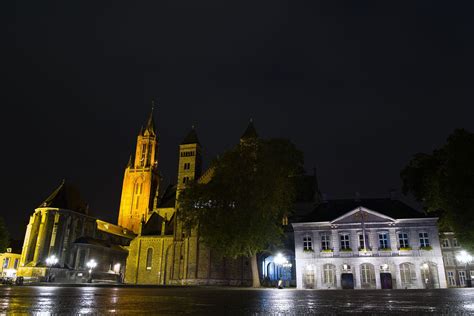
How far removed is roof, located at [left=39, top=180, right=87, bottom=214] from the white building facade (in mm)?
47754

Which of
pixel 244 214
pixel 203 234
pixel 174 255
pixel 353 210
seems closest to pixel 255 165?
pixel 244 214

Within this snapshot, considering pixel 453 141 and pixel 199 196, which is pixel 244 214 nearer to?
pixel 199 196

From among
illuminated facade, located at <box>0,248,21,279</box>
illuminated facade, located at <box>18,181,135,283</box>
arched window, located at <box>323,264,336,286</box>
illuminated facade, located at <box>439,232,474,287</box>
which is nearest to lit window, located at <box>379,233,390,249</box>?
arched window, located at <box>323,264,336,286</box>

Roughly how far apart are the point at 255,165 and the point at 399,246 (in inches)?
746

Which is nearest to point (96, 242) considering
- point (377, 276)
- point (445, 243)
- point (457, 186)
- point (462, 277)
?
point (377, 276)

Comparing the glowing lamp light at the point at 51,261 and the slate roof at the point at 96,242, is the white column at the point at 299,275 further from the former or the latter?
the glowing lamp light at the point at 51,261

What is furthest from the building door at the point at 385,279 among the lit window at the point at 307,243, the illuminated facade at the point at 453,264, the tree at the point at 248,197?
the tree at the point at 248,197

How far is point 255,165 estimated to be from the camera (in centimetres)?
3744

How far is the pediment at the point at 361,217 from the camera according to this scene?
41062 millimetres

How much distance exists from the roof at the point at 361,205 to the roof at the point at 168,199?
35.1 m

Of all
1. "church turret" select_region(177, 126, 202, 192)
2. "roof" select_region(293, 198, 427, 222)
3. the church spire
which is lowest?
"roof" select_region(293, 198, 427, 222)

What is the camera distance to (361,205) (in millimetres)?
44562

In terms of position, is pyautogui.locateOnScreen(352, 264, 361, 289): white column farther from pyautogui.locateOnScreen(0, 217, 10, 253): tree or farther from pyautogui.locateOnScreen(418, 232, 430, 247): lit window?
pyautogui.locateOnScreen(0, 217, 10, 253): tree

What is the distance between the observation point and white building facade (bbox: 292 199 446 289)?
3884 centimetres
